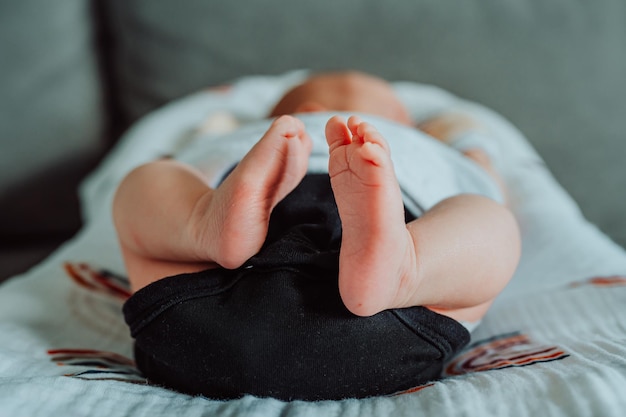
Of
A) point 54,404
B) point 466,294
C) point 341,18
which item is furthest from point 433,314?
point 341,18

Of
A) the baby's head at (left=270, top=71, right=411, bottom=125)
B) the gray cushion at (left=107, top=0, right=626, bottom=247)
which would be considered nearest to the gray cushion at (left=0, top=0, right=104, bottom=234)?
the gray cushion at (left=107, top=0, right=626, bottom=247)

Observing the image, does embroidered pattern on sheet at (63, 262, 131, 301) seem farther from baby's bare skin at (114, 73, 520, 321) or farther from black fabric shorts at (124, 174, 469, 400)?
black fabric shorts at (124, 174, 469, 400)

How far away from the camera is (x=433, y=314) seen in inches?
22.1

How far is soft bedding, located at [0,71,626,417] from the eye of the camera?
48 centimetres

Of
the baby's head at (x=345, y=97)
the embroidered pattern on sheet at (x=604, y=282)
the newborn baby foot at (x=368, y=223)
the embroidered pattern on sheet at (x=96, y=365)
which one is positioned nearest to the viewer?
the newborn baby foot at (x=368, y=223)

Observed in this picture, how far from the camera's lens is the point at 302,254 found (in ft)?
1.78

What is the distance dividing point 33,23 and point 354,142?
0.94m

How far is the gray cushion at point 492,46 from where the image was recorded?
1224 mm

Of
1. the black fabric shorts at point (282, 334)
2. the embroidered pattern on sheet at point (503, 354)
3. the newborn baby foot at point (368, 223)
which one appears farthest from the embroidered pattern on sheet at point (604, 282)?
the newborn baby foot at point (368, 223)

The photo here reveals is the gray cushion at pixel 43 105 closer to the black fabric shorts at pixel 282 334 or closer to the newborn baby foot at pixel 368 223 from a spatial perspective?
the black fabric shorts at pixel 282 334

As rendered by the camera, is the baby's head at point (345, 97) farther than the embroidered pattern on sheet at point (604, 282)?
Yes

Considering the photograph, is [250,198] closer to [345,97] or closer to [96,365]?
[96,365]

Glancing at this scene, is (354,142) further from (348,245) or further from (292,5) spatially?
(292,5)

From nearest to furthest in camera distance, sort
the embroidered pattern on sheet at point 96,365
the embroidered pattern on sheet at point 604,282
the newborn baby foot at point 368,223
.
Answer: the newborn baby foot at point 368,223, the embroidered pattern on sheet at point 96,365, the embroidered pattern on sheet at point 604,282
